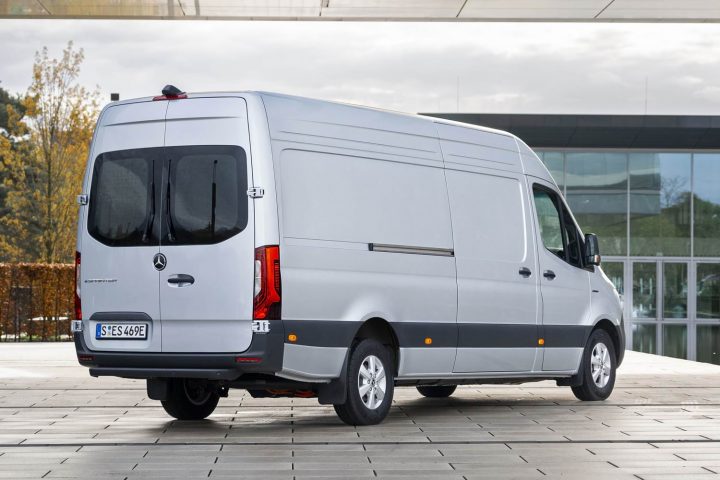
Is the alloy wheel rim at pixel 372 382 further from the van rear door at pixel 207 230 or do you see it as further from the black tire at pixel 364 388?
the van rear door at pixel 207 230

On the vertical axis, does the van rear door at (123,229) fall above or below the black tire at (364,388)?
above

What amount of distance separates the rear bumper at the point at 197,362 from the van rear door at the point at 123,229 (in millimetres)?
81

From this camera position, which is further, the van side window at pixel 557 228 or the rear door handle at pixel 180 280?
the van side window at pixel 557 228

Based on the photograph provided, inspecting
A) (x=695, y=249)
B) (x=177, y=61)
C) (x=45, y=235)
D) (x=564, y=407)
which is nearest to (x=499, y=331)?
(x=564, y=407)

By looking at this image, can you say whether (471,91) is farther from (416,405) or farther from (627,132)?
(416,405)

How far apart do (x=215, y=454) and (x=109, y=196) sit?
2.54 m

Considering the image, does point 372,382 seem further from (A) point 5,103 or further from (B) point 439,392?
(A) point 5,103

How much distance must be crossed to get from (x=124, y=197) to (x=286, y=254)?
4.83 ft

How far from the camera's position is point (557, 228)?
43.3 feet

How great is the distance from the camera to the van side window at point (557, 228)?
12.9 meters

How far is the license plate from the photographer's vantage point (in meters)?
10.1

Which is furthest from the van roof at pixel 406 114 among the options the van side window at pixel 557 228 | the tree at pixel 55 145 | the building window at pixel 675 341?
the tree at pixel 55 145

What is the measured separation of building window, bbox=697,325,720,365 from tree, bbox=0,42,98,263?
14999mm

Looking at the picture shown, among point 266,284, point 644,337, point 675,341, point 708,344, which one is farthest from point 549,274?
point 644,337
